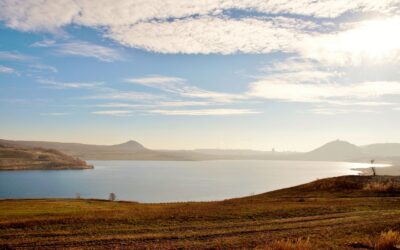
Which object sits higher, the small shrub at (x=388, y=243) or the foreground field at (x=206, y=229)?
the small shrub at (x=388, y=243)

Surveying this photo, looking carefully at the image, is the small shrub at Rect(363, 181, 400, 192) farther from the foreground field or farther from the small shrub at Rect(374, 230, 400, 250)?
the small shrub at Rect(374, 230, 400, 250)

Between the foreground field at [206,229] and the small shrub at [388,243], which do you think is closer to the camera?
the small shrub at [388,243]

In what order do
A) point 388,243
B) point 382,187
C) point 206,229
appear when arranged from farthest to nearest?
point 382,187 < point 206,229 < point 388,243

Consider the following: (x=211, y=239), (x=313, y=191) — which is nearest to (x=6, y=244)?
(x=211, y=239)

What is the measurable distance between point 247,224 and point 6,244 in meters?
14.6

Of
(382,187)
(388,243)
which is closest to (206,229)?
(388,243)

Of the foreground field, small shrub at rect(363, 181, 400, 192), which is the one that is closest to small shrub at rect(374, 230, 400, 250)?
the foreground field

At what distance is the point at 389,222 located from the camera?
75.7ft

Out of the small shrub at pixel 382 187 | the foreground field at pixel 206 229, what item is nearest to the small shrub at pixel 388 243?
the foreground field at pixel 206 229

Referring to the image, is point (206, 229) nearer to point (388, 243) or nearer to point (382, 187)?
point (388, 243)

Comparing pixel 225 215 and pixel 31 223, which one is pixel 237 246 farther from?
pixel 31 223

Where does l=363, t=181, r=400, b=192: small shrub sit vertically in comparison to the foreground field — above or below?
above

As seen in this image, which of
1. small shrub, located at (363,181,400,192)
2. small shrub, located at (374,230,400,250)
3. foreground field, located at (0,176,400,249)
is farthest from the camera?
small shrub, located at (363,181,400,192)

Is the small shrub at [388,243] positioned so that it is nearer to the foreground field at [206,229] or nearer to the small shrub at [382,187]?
the foreground field at [206,229]
